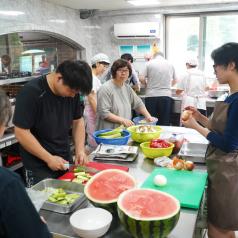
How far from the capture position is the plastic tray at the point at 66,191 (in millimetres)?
1404

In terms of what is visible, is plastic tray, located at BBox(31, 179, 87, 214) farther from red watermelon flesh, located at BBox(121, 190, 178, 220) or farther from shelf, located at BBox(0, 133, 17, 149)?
shelf, located at BBox(0, 133, 17, 149)

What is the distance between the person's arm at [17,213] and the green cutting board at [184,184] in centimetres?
78

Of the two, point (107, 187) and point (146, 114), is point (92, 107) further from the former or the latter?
point (107, 187)

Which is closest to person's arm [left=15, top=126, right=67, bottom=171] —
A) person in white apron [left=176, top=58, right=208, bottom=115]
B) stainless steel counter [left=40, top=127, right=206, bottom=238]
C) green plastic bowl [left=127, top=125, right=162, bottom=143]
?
stainless steel counter [left=40, top=127, right=206, bottom=238]

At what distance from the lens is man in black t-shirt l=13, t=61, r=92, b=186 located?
1.72m

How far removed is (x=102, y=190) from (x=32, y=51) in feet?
11.8

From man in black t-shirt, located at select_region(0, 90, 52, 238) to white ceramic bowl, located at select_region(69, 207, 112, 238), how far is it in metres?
0.27

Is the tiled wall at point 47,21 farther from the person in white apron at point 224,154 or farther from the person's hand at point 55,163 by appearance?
the person in white apron at point 224,154

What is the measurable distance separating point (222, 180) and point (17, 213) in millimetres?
1289

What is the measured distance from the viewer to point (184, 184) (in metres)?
1.66

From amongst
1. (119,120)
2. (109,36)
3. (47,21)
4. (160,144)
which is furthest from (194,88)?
(160,144)

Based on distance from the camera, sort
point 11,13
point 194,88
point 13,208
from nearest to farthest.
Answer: point 13,208 → point 11,13 → point 194,88

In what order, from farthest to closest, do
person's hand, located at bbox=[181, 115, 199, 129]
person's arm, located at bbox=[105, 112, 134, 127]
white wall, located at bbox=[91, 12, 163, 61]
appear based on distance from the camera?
white wall, located at bbox=[91, 12, 163, 61] → person's arm, located at bbox=[105, 112, 134, 127] → person's hand, located at bbox=[181, 115, 199, 129]

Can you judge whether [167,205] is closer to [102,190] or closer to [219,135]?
[102,190]
